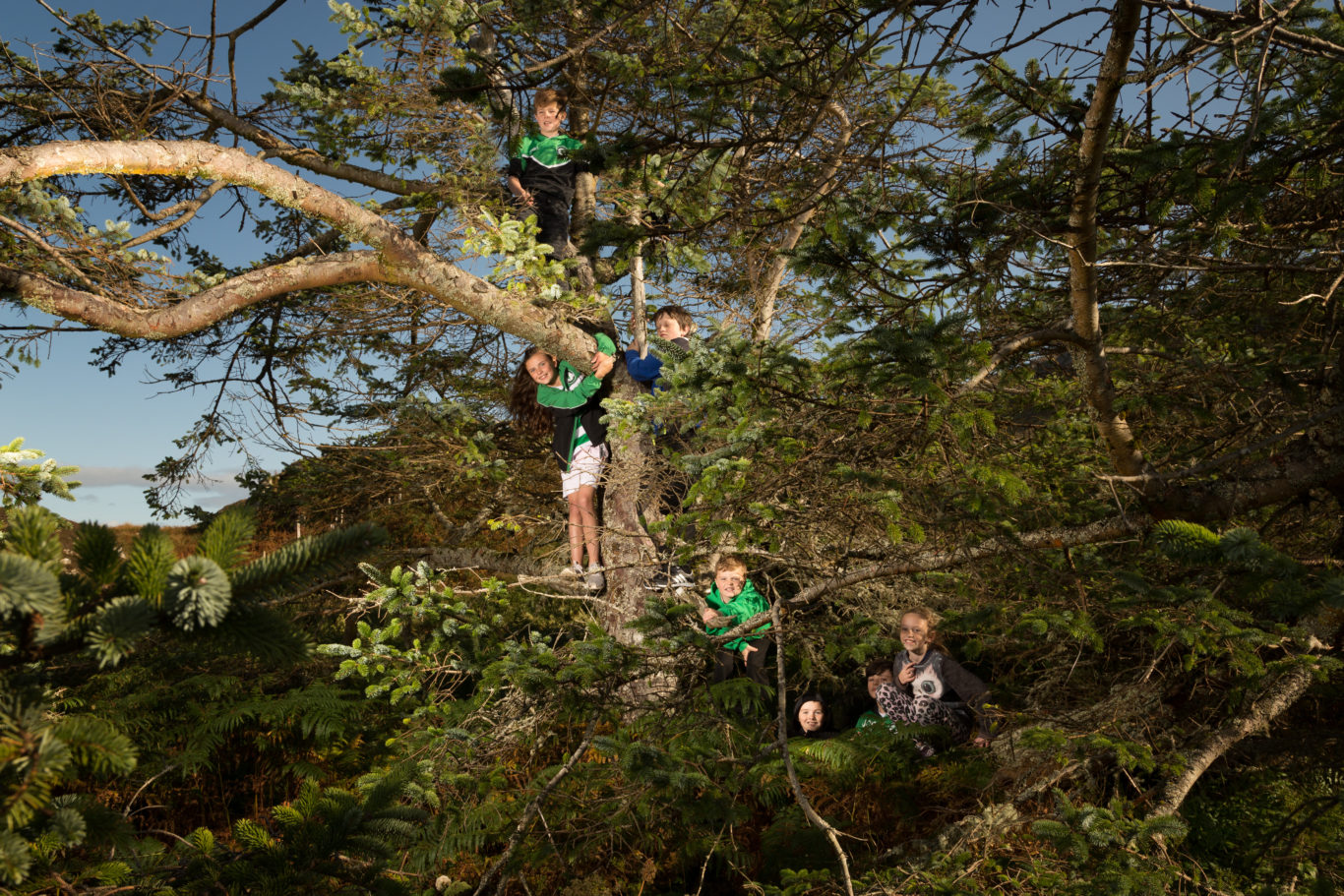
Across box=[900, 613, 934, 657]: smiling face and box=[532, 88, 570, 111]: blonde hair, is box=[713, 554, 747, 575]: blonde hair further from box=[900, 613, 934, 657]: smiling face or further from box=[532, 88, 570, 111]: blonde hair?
box=[532, 88, 570, 111]: blonde hair

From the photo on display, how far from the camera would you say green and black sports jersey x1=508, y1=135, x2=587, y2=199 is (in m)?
6.15

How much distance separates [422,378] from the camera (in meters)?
8.12

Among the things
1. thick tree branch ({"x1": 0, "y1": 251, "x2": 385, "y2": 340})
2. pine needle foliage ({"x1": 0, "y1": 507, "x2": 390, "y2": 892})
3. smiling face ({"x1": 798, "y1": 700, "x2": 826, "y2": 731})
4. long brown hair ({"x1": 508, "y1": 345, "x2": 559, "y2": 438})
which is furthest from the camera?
long brown hair ({"x1": 508, "y1": 345, "x2": 559, "y2": 438})

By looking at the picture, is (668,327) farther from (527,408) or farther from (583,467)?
(527,408)

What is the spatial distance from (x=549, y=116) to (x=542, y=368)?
200 centimetres

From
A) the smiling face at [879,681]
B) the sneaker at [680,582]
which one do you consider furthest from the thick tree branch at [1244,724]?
the sneaker at [680,582]

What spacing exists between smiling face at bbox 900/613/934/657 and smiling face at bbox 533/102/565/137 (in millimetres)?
4599

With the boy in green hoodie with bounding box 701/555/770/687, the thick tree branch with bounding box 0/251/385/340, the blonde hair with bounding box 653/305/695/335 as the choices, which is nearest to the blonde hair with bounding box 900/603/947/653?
the boy in green hoodie with bounding box 701/555/770/687

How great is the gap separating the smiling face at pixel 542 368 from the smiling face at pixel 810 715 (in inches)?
129

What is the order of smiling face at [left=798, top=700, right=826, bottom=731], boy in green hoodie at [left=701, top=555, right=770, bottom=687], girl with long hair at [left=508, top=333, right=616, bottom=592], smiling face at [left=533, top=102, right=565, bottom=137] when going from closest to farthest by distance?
boy in green hoodie at [left=701, top=555, right=770, bottom=687] → smiling face at [left=798, top=700, right=826, bottom=731] → smiling face at [left=533, top=102, right=565, bottom=137] → girl with long hair at [left=508, top=333, right=616, bottom=592]

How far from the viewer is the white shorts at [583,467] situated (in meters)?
6.12

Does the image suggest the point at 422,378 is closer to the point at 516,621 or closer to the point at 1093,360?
the point at 516,621

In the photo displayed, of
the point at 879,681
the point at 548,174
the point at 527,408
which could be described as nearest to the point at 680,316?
the point at 548,174

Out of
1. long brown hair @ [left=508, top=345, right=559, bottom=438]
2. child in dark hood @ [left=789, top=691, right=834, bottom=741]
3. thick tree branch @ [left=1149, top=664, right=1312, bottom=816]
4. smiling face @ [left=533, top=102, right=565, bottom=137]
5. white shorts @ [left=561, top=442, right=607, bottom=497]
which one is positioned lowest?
child in dark hood @ [left=789, top=691, right=834, bottom=741]
